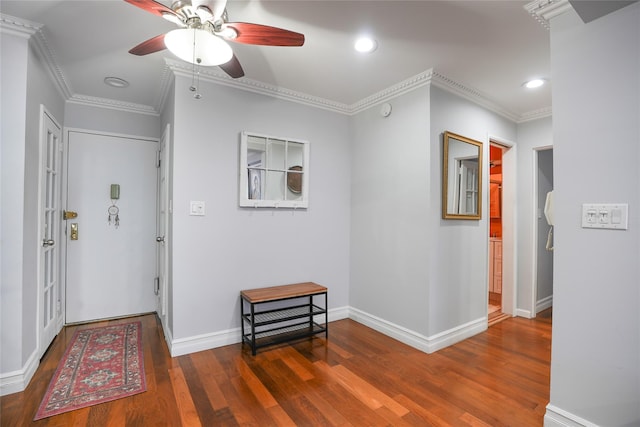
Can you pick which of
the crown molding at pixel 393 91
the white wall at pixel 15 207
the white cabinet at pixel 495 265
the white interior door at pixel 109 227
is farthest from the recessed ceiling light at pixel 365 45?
the white cabinet at pixel 495 265

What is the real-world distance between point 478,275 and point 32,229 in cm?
377

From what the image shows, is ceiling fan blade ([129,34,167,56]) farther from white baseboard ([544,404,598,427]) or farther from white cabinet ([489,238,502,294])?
white cabinet ([489,238,502,294])

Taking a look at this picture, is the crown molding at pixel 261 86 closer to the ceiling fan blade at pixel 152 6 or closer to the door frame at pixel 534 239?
the door frame at pixel 534 239

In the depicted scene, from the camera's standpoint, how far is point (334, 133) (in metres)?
3.46

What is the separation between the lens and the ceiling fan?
4.81 feet

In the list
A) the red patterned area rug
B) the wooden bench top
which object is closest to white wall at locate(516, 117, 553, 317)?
the wooden bench top

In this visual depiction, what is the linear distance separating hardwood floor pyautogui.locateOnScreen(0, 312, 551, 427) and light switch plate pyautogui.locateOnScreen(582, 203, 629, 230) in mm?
1151

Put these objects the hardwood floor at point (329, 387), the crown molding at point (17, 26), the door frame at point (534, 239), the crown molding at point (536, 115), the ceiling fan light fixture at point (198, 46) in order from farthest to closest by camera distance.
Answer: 1. the door frame at point (534, 239)
2. the crown molding at point (536, 115)
3. the crown molding at point (17, 26)
4. the hardwood floor at point (329, 387)
5. the ceiling fan light fixture at point (198, 46)

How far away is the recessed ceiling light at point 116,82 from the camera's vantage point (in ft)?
9.24

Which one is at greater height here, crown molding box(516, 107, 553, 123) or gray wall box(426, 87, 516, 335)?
crown molding box(516, 107, 553, 123)

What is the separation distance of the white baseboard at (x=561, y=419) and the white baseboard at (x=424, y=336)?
1029 millimetres

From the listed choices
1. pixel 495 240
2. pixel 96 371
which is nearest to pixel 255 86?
pixel 96 371

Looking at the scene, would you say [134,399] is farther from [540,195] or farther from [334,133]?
[540,195]

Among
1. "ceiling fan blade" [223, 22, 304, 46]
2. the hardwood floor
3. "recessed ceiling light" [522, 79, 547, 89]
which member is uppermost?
"recessed ceiling light" [522, 79, 547, 89]
